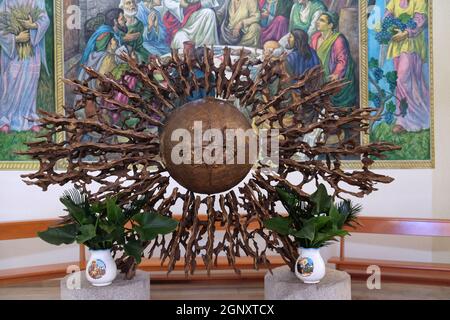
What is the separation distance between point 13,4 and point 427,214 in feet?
18.8

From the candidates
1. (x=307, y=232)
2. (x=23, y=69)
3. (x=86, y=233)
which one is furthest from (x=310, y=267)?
(x=23, y=69)

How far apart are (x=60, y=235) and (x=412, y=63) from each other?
4799 millimetres

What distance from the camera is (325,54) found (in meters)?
6.16

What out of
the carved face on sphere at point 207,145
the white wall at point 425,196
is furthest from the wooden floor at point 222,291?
the carved face on sphere at point 207,145

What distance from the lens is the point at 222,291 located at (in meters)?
4.85

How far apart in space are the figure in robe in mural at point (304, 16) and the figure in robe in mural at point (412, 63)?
3.08 ft

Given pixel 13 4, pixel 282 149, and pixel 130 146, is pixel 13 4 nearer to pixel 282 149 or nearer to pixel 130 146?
pixel 130 146

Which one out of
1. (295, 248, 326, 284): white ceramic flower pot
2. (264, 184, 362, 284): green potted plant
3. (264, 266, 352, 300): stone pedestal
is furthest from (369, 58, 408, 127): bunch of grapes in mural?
(295, 248, 326, 284): white ceramic flower pot

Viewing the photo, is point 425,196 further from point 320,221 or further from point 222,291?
point 320,221

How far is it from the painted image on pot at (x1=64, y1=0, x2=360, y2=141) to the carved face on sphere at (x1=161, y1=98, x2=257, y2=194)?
279 cm

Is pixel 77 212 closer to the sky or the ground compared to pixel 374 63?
closer to the ground

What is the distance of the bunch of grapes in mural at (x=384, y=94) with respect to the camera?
613 cm

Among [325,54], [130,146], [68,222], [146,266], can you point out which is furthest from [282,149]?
[325,54]

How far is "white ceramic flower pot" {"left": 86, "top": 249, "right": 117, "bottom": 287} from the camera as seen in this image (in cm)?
335
